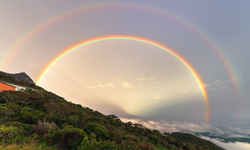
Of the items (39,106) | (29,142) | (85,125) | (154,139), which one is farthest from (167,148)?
(39,106)

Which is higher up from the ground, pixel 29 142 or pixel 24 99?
pixel 24 99

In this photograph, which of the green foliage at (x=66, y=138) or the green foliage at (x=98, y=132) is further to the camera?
the green foliage at (x=98, y=132)

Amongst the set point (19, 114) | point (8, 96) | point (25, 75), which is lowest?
point (19, 114)

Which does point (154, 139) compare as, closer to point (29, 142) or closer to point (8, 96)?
point (29, 142)

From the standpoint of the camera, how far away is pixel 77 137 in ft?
19.5

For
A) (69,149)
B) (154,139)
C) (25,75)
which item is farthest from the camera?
(25,75)

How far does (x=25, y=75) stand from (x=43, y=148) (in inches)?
3405

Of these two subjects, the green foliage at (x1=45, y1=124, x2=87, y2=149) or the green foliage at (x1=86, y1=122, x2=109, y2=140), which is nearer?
the green foliage at (x1=45, y1=124, x2=87, y2=149)

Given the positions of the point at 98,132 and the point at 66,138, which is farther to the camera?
the point at 98,132

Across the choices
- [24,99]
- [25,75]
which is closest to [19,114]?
[24,99]

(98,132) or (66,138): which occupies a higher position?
(98,132)

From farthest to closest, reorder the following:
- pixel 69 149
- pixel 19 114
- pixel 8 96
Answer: pixel 8 96 < pixel 19 114 < pixel 69 149

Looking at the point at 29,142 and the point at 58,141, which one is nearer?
the point at 29,142

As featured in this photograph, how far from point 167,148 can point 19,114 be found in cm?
1304
